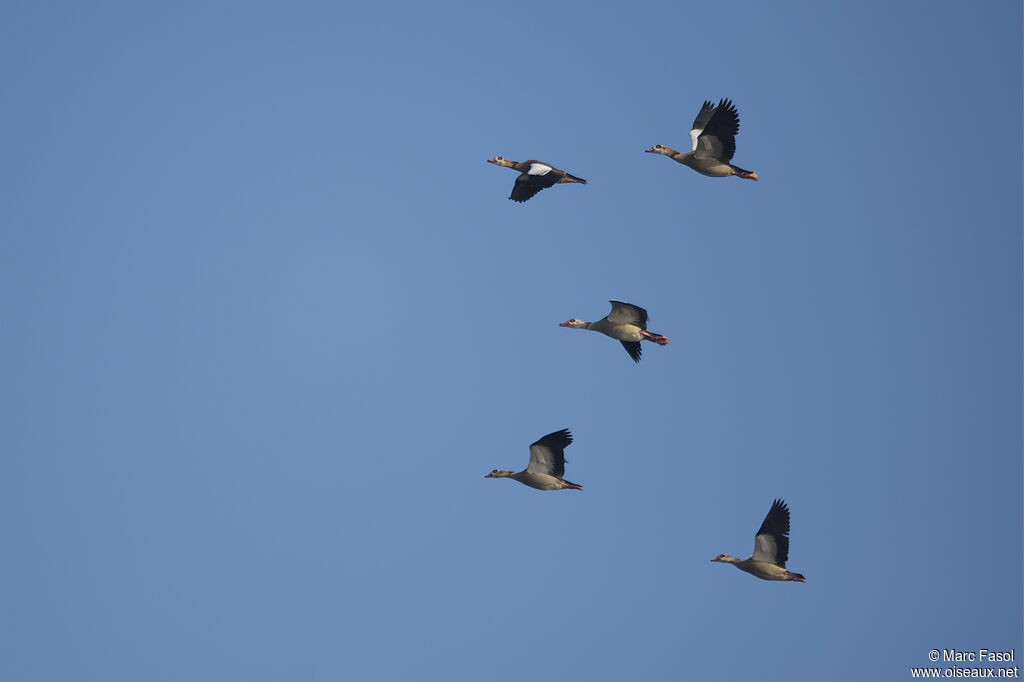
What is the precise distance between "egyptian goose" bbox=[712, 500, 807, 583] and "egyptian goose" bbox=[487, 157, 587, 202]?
1362 cm

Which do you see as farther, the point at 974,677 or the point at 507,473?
the point at 974,677

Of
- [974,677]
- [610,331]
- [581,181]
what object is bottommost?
[974,677]

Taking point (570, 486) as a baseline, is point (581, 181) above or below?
above

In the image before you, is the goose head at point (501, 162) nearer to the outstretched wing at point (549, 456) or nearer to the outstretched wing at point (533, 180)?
the outstretched wing at point (533, 180)

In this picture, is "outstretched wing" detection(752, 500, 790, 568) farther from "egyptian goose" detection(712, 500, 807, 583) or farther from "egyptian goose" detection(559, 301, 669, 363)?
"egyptian goose" detection(559, 301, 669, 363)

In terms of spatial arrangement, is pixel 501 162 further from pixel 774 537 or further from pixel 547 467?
pixel 774 537

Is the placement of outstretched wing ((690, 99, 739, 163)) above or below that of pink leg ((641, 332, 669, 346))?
above

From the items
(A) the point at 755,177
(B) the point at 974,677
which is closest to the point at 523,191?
(A) the point at 755,177

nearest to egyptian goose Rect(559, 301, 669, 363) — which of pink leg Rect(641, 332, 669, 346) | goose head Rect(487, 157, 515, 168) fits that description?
pink leg Rect(641, 332, 669, 346)

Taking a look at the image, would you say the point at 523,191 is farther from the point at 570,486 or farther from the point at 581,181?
the point at 570,486

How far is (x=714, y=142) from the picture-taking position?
193 feet

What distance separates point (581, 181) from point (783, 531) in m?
13.6

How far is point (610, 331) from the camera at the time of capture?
201ft

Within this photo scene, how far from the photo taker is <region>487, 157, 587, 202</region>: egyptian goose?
63500 mm
